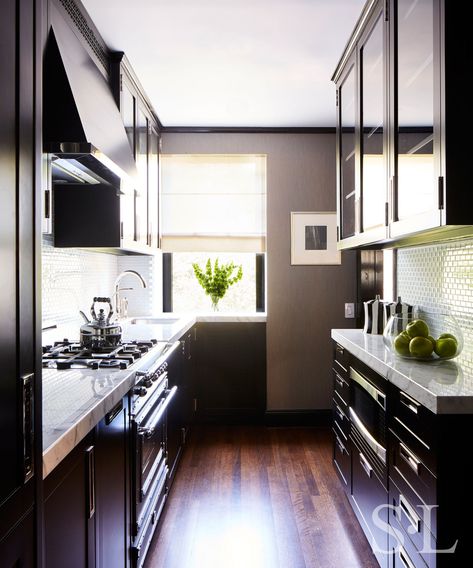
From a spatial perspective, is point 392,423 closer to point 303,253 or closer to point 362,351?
point 362,351

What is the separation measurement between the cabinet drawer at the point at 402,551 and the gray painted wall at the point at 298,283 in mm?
2377

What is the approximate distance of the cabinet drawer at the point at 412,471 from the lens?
4.92 feet

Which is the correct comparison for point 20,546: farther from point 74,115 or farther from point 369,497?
point 369,497

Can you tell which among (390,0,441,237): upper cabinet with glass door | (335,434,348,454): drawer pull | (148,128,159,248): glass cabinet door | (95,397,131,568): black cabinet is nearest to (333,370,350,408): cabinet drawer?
(335,434,348,454): drawer pull

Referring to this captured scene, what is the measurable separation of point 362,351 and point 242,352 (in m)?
2.01

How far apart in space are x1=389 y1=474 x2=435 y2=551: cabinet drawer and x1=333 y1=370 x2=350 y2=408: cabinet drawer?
797 millimetres

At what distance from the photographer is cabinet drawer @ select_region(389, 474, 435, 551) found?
1.52 m

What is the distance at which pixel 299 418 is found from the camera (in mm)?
4270

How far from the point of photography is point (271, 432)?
4.11 metres

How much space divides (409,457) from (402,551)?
0.36 meters

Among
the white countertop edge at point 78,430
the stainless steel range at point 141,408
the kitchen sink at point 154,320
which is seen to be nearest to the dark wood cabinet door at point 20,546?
the white countertop edge at point 78,430

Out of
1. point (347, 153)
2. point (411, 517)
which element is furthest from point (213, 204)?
point (411, 517)

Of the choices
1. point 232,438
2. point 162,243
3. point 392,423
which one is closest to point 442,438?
point 392,423

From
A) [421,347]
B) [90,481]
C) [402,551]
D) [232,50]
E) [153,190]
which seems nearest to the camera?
[90,481]
